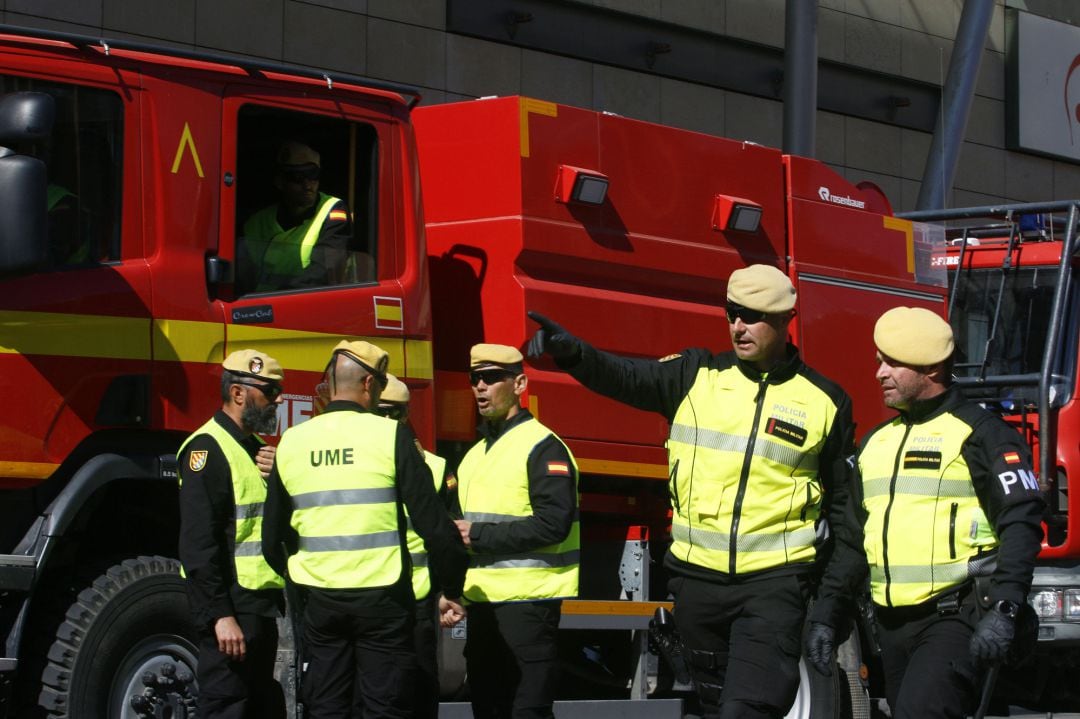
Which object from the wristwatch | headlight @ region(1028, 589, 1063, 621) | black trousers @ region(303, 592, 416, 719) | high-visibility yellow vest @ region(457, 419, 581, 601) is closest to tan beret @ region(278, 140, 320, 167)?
high-visibility yellow vest @ region(457, 419, 581, 601)

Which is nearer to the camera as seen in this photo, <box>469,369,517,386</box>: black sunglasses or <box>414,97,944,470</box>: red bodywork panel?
<box>469,369,517,386</box>: black sunglasses

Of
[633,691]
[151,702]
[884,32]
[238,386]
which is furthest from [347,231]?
[884,32]

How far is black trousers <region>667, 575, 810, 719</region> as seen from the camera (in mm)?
5215

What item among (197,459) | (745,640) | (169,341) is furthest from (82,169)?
(745,640)

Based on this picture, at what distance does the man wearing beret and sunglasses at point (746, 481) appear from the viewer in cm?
527

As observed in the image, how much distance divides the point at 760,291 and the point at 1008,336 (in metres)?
4.92

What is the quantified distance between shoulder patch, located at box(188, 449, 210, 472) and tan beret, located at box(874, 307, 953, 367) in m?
2.30

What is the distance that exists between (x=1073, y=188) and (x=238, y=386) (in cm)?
1793

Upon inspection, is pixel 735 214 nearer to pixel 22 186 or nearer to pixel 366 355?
pixel 366 355

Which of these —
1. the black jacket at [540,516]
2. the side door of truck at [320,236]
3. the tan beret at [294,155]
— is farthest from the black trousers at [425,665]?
the tan beret at [294,155]

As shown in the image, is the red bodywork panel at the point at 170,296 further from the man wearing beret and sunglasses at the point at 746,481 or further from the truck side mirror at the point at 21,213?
the man wearing beret and sunglasses at the point at 746,481

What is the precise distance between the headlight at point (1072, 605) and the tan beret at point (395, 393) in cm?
435

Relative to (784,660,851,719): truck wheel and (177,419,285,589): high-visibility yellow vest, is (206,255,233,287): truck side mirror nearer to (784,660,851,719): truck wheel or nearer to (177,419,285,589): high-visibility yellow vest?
(177,419,285,589): high-visibility yellow vest

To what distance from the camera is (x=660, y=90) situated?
16.9 metres
